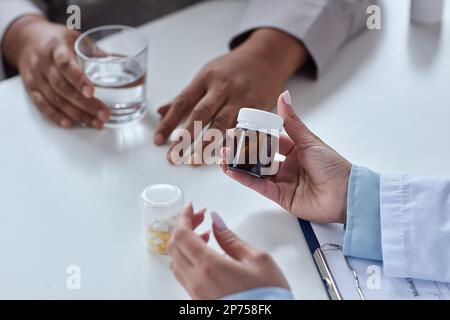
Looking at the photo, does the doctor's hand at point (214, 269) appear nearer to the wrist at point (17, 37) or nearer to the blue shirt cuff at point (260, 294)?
the blue shirt cuff at point (260, 294)

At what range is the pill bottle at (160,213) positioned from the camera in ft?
2.44

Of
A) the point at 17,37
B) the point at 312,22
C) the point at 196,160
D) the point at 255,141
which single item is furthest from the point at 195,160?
the point at 17,37

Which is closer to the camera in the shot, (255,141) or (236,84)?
(255,141)

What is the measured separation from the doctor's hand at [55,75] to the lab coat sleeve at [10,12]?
34 millimetres

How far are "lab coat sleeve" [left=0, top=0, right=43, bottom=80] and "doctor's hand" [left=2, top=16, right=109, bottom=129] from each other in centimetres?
3

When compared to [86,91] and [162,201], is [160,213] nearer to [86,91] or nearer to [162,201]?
[162,201]

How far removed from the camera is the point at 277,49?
1053mm

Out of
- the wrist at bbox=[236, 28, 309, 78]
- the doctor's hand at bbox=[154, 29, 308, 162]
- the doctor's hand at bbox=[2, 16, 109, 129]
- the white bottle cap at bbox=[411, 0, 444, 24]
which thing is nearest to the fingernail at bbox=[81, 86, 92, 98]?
the doctor's hand at bbox=[2, 16, 109, 129]

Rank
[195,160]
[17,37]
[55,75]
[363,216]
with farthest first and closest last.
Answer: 1. [17,37]
2. [55,75]
3. [195,160]
4. [363,216]

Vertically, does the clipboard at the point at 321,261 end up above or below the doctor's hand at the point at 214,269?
below

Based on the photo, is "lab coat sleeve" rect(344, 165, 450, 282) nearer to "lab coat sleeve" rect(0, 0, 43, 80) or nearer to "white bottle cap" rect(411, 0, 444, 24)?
"white bottle cap" rect(411, 0, 444, 24)

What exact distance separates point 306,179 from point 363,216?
0.09m

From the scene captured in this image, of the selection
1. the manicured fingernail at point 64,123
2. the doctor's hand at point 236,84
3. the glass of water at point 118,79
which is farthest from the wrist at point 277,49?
the manicured fingernail at point 64,123

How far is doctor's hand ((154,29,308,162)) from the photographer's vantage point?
37.8 inches
